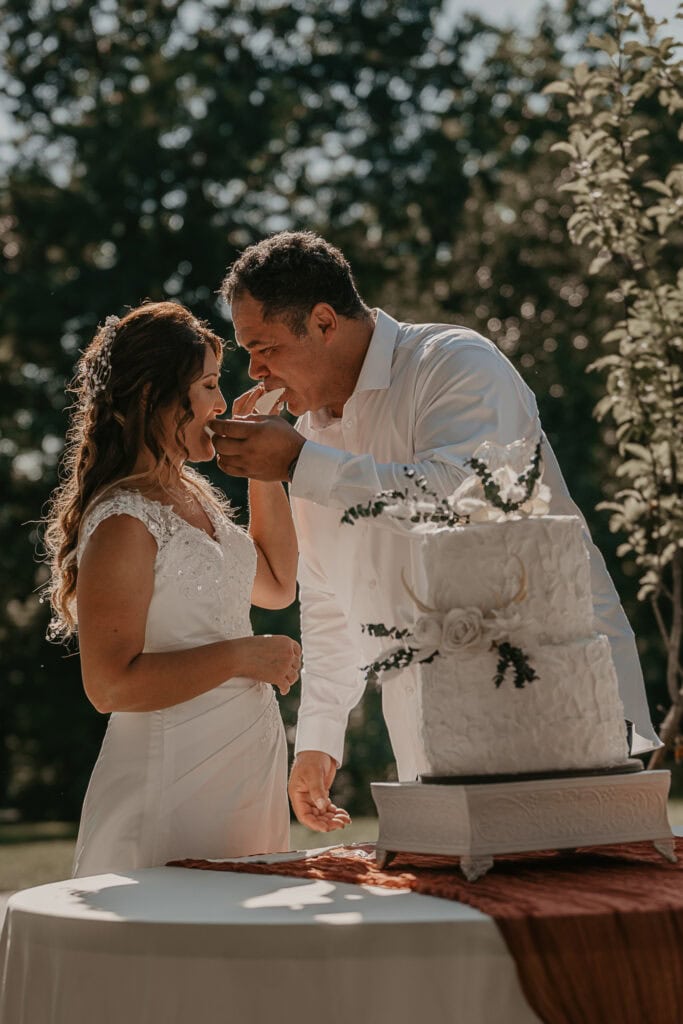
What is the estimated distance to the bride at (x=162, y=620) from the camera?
3.23 meters

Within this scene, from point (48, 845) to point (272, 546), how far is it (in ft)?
45.8

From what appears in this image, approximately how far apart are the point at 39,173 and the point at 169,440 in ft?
58.2

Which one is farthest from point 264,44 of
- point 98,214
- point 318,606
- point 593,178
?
point 318,606

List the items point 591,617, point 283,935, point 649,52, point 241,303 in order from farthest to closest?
point 649,52 < point 241,303 < point 591,617 < point 283,935

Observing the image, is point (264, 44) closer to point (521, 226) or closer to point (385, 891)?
point (521, 226)

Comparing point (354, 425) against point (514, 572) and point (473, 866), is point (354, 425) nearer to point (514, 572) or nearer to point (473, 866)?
point (514, 572)

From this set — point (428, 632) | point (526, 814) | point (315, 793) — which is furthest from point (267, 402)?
point (526, 814)

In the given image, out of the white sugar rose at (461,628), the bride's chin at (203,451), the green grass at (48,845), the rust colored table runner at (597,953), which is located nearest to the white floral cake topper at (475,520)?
the white sugar rose at (461,628)

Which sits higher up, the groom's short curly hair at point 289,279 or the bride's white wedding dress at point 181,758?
the groom's short curly hair at point 289,279

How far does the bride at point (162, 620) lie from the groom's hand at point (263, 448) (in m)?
0.27

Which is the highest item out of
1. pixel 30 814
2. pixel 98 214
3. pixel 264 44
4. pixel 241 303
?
pixel 264 44

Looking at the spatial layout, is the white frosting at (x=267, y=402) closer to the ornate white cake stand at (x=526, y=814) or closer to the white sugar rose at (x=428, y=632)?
the white sugar rose at (x=428, y=632)

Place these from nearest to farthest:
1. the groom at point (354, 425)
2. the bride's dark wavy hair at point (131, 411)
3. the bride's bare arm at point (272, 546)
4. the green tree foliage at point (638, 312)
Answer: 1. the bride's dark wavy hair at point (131, 411)
2. the groom at point (354, 425)
3. the bride's bare arm at point (272, 546)
4. the green tree foliage at point (638, 312)

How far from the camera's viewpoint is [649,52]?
4.76m
